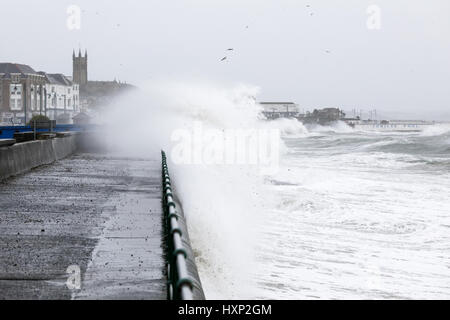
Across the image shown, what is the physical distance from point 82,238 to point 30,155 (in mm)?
9527

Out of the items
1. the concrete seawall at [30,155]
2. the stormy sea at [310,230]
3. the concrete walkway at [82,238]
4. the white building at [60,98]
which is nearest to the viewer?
the concrete walkway at [82,238]

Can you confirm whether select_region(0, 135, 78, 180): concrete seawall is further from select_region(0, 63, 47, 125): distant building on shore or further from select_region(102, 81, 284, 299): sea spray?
select_region(0, 63, 47, 125): distant building on shore

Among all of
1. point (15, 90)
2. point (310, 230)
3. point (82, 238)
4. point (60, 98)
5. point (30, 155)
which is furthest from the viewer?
point (60, 98)

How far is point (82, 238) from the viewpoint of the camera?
807 centimetres

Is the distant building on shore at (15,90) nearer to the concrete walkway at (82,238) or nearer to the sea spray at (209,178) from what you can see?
the sea spray at (209,178)

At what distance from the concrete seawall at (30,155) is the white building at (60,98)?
360 ft

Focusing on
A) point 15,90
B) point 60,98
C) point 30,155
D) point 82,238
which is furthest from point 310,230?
point 60,98

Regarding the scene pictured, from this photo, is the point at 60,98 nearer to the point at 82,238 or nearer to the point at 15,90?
the point at 15,90

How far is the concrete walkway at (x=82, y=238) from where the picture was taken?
235 inches

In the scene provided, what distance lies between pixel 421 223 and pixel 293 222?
2793 mm

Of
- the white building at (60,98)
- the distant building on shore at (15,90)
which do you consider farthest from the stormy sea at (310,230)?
the white building at (60,98)

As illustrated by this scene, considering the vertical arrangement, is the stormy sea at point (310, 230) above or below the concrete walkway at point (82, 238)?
below

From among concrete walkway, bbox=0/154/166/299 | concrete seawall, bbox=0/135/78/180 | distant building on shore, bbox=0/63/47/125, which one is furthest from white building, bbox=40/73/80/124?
concrete walkway, bbox=0/154/166/299
